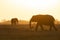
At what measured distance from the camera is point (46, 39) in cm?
356

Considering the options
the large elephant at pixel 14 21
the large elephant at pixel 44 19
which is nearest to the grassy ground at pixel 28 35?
the large elephant at pixel 44 19

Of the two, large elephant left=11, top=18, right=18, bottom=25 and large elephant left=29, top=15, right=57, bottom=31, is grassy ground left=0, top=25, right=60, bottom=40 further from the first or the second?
large elephant left=11, top=18, right=18, bottom=25

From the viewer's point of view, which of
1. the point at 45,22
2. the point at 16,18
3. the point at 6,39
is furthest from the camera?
the point at 16,18

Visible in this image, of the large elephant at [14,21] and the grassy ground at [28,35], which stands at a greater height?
the large elephant at [14,21]

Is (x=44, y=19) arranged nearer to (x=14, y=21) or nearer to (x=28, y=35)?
(x=14, y=21)

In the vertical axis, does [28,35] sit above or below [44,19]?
below

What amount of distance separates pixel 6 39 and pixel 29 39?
1.25 feet

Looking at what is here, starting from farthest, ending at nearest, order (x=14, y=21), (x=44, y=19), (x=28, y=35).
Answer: (x=14, y=21)
(x=44, y=19)
(x=28, y=35)

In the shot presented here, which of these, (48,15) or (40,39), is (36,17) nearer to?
(48,15)

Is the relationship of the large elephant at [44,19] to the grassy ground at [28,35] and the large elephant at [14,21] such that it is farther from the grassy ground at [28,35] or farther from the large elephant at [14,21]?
the grassy ground at [28,35]

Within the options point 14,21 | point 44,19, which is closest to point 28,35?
point 44,19

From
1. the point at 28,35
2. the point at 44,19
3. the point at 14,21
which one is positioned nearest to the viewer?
the point at 28,35

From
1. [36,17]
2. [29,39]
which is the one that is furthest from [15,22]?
[29,39]

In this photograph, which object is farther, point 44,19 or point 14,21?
point 14,21
